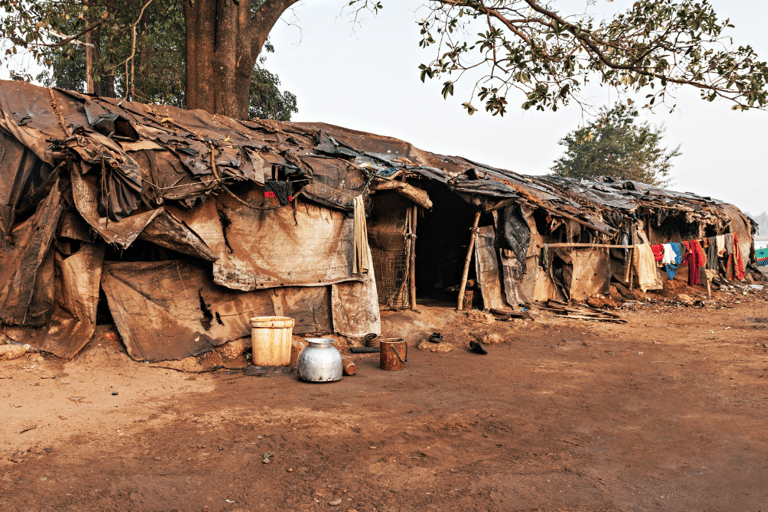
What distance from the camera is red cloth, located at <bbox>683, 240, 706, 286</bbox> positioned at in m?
13.5

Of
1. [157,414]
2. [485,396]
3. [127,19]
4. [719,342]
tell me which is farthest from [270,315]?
[127,19]

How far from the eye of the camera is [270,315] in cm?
738

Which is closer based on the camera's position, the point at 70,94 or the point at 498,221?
the point at 70,94

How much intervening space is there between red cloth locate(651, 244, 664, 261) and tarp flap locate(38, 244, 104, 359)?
11694 millimetres

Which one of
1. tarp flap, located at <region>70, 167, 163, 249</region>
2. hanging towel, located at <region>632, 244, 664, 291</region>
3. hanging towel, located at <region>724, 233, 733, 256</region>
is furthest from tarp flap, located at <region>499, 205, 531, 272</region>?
hanging towel, located at <region>724, 233, 733, 256</region>

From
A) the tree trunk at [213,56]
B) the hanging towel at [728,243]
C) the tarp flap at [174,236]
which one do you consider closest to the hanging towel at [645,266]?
the hanging towel at [728,243]

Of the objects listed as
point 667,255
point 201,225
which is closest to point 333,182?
point 201,225

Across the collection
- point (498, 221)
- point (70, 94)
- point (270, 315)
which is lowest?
point (270, 315)

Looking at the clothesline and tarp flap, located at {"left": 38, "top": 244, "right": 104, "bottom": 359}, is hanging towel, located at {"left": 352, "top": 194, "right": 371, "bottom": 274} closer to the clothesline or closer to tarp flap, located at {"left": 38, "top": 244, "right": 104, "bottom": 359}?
tarp flap, located at {"left": 38, "top": 244, "right": 104, "bottom": 359}

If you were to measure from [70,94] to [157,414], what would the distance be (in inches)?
207

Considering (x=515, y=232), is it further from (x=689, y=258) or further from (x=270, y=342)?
(x=689, y=258)

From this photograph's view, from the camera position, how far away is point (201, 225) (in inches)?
265

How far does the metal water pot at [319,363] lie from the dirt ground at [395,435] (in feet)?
0.40

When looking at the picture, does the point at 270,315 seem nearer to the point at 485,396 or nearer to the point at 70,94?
the point at 485,396
